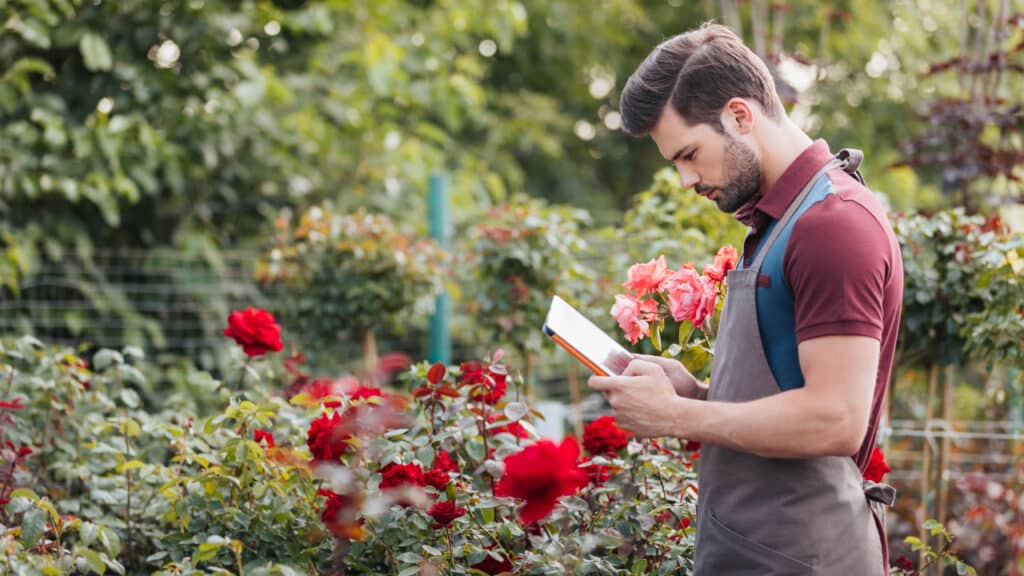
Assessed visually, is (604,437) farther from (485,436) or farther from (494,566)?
(494,566)

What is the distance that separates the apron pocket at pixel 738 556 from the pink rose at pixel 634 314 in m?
0.45

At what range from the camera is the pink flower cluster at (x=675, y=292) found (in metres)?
1.77

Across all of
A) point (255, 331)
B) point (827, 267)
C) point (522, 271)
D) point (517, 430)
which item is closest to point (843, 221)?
point (827, 267)

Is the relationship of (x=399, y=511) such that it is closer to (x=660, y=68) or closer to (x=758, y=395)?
(x=758, y=395)

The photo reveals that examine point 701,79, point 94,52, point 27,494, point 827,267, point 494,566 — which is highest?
point 94,52

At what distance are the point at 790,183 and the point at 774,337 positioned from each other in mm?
219

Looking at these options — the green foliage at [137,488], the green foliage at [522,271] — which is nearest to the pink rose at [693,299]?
the green foliage at [137,488]

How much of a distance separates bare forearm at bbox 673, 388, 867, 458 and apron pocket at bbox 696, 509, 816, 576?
0.54ft

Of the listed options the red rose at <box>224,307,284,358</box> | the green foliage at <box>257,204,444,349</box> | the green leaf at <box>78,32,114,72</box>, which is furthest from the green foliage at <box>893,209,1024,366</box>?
the green leaf at <box>78,32,114,72</box>

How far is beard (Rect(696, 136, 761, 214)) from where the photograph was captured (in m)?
1.46

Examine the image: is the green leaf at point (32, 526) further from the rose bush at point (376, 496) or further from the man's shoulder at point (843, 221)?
the man's shoulder at point (843, 221)

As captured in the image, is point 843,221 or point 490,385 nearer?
point 843,221

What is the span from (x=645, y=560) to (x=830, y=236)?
2.79ft

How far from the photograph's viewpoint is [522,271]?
12.2 ft
